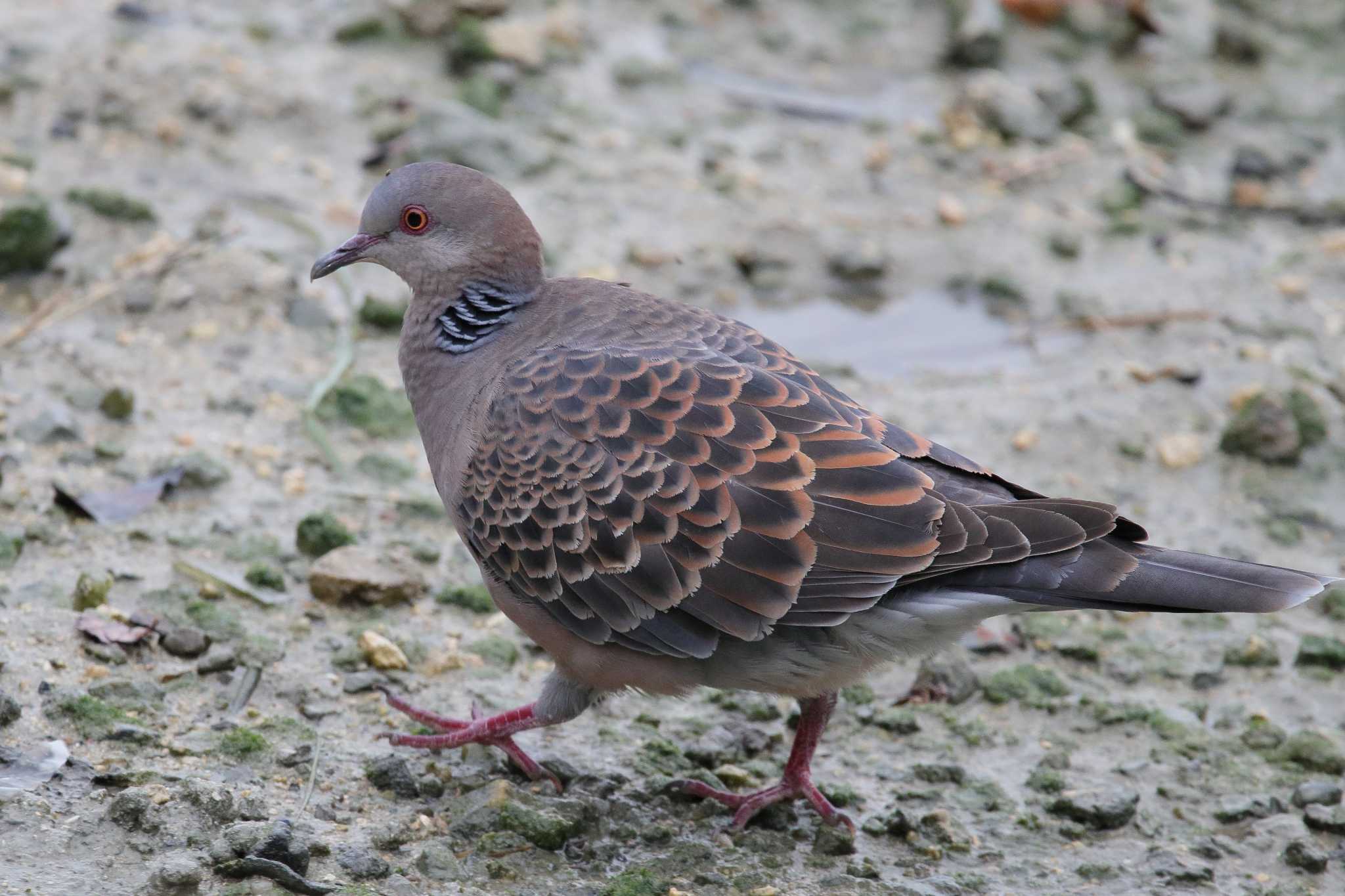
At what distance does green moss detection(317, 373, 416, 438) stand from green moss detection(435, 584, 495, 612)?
3.13 feet

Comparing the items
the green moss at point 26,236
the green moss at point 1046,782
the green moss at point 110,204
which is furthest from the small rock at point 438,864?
the green moss at point 110,204

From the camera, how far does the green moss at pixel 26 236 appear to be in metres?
5.77

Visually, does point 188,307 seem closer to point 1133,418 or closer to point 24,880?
point 24,880

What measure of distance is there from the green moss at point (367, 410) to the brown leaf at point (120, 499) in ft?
2.30

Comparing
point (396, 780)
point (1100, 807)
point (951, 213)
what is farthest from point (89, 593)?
point (951, 213)

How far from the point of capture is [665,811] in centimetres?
416

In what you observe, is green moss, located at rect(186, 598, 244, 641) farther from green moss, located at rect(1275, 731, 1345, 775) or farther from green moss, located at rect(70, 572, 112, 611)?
green moss, located at rect(1275, 731, 1345, 775)

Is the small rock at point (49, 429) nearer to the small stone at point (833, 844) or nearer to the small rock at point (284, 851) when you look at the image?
the small rock at point (284, 851)

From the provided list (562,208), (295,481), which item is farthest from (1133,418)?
(295,481)

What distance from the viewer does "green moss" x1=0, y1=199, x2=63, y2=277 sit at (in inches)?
227

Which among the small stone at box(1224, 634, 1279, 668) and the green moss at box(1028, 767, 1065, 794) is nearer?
the green moss at box(1028, 767, 1065, 794)

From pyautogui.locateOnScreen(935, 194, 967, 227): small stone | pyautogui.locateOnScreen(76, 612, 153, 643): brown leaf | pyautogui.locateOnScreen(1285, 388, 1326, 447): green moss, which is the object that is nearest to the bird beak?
pyautogui.locateOnScreen(76, 612, 153, 643): brown leaf

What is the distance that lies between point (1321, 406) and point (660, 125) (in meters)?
3.27

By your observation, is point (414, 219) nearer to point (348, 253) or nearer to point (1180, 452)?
point (348, 253)
